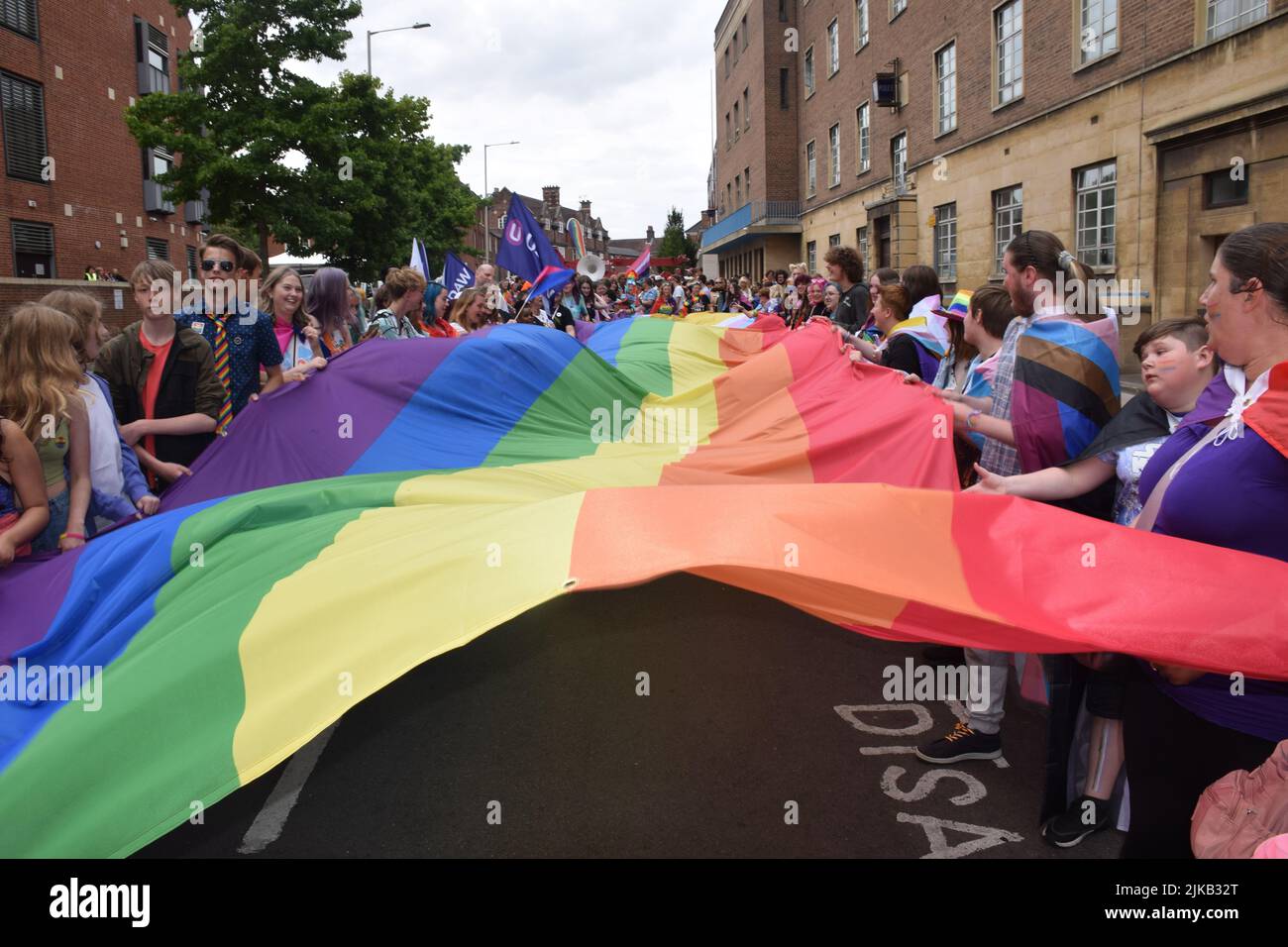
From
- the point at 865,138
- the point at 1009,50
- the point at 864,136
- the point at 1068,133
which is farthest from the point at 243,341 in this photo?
the point at 864,136

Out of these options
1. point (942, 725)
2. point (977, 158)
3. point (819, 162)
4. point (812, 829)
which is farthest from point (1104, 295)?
point (819, 162)

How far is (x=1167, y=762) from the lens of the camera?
2531 millimetres

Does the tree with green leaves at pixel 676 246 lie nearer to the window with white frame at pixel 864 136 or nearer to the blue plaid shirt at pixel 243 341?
the window with white frame at pixel 864 136

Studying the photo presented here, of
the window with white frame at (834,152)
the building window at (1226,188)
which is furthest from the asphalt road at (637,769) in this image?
the window with white frame at (834,152)

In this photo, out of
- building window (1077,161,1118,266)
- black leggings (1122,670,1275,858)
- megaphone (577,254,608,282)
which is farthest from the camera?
megaphone (577,254,608,282)

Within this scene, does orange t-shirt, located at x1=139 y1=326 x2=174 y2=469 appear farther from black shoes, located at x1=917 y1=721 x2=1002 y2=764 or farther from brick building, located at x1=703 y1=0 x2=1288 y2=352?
brick building, located at x1=703 y1=0 x2=1288 y2=352

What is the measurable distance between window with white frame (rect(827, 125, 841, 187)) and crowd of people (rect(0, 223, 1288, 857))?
30.6 metres

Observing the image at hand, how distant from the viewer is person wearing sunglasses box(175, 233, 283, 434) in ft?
16.2

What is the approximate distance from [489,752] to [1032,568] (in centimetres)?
269

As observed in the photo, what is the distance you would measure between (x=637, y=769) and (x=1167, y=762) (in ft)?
7.21

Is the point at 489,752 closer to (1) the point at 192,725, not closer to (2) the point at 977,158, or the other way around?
(1) the point at 192,725

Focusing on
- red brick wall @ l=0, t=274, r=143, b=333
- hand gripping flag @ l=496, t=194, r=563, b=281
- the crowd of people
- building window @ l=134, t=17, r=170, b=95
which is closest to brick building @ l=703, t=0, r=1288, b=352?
hand gripping flag @ l=496, t=194, r=563, b=281

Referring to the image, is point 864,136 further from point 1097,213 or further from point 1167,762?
point 1167,762
